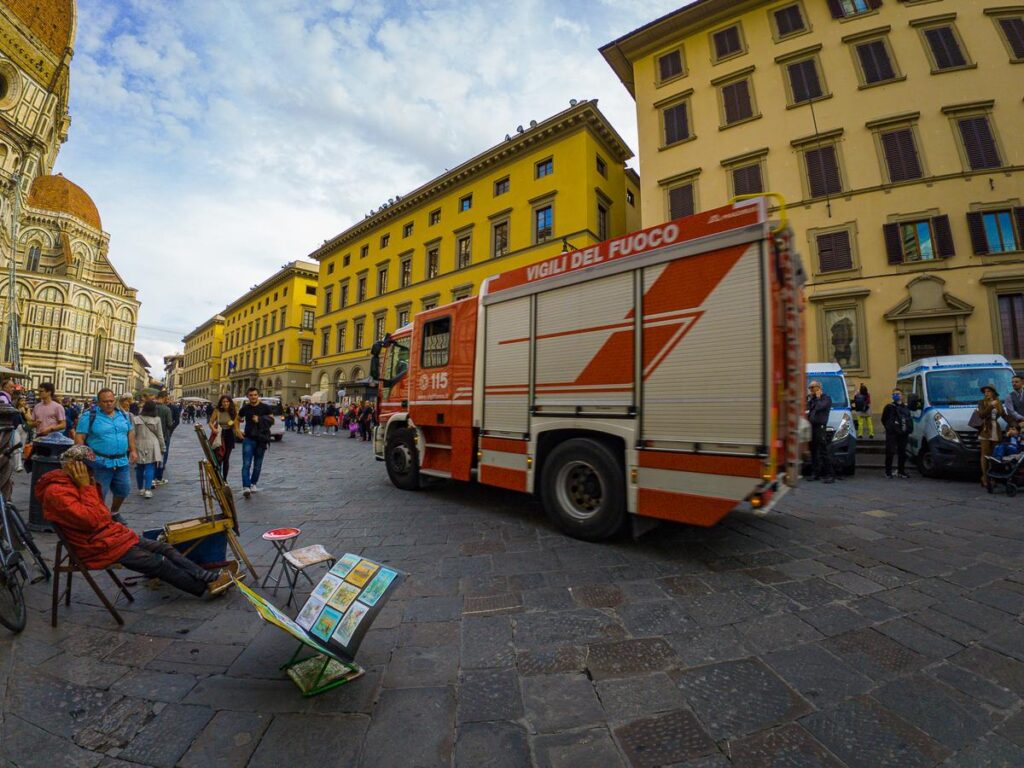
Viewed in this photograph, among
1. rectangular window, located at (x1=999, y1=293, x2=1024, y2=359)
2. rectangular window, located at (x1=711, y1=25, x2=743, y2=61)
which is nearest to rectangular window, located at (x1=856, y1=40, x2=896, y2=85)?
rectangular window, located at (x1=711, y1=25, x2=743, y2=61)

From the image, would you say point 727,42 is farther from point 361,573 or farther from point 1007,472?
point 361,573

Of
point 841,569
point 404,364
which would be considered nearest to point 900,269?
point 841,569

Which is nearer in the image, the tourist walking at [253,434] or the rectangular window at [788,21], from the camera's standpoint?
the tourist walking at [253,434]

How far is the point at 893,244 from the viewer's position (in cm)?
1470

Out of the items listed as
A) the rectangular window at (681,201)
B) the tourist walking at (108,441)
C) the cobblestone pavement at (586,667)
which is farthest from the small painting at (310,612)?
the rectangular window at (681,201)

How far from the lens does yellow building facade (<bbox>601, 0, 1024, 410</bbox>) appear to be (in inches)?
→ 552

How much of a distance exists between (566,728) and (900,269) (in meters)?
19.3

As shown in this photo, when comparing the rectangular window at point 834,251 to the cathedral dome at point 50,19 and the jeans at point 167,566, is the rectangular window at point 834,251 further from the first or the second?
the cathedral dome at point 50,19

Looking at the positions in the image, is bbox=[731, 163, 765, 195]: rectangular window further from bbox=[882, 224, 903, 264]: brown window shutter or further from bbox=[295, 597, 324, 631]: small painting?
bbox=[295, 597, 324, 631]: small painting

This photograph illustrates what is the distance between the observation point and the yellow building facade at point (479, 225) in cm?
2116

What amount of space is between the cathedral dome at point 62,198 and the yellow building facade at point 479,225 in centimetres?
4531

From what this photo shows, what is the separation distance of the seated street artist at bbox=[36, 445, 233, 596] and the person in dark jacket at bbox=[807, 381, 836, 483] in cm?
921

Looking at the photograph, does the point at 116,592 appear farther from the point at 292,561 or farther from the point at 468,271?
the point at 468,271

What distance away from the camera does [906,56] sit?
15.6 m
